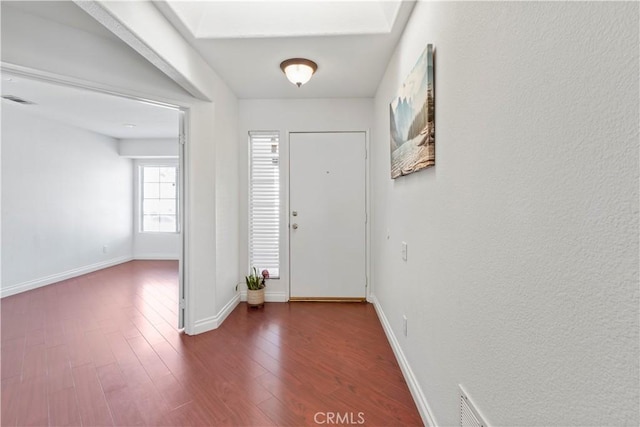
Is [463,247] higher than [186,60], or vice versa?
[186,60]

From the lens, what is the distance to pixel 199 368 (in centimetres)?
195

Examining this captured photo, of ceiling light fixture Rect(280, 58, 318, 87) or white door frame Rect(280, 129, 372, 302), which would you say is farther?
white door frame Rect(280, 129, 372, 302)

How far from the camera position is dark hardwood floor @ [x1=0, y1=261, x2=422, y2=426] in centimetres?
154

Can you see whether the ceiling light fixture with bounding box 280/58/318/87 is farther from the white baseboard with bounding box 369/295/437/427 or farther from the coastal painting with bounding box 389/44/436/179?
the white baseboard with bounding box 369/295/437/427

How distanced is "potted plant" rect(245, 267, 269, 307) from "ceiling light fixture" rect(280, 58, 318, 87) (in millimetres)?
2052

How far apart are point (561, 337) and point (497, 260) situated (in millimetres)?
272

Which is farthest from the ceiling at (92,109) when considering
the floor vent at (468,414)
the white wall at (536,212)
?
the floor vent at (468,414)

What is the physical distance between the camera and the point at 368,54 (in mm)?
2227

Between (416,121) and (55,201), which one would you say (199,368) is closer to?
(416,121)

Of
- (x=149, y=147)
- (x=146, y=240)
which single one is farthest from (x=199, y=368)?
(x=149, y=147)

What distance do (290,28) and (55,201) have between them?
14.7 ft

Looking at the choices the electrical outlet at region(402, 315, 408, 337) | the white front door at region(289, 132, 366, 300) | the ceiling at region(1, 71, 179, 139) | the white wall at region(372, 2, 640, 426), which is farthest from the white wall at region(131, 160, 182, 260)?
the white wall at region(372, 2, 640, 426)

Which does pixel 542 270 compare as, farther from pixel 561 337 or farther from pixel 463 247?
pixel 463 247

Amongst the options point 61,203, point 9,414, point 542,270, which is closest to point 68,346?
point 9,414
